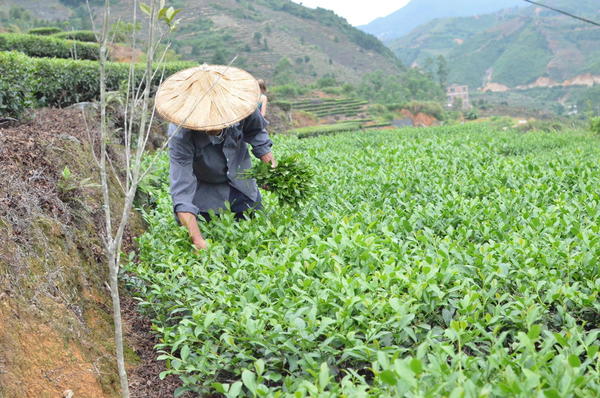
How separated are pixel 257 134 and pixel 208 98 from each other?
23.9 inches

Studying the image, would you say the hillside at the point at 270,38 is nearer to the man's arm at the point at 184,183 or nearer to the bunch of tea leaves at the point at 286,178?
the bunch of tea leaves at the point at 286,178

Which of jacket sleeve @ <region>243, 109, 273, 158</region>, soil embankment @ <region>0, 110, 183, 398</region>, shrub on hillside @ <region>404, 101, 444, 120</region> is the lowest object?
shrub on hillside @ <region>404, 101, 444, 120</region>

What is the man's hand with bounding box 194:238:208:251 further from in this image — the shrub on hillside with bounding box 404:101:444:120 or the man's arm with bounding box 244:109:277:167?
the shrub on hillside with bounding box 404:101:444:120

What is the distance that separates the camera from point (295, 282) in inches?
130

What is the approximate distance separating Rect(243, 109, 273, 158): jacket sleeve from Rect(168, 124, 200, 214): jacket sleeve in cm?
52

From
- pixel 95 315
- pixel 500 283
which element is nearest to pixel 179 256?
pixel 95 315

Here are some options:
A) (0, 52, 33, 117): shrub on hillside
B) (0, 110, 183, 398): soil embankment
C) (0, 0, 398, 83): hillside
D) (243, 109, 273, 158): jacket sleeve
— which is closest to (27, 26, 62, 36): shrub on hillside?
(0, 52, 33, 117): shrub on hillside

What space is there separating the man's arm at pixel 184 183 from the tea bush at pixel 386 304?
170 millimetres

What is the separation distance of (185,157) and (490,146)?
302 inches

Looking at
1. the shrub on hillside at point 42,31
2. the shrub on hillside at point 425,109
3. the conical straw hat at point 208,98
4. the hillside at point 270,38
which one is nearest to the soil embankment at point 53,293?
the conical straw hat at point 208,98

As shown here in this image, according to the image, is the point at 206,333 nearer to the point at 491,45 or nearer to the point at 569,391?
the point at 569,391

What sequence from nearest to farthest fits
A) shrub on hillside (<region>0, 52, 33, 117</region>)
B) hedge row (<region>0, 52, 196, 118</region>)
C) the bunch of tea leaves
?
the bunch of tea leaves < shrub on hillside (<region>0, 52, 33, 117</region>) < hedge row (<region>0, 52, 196, 118</region>)

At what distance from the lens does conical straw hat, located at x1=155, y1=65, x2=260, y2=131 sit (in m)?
4.04

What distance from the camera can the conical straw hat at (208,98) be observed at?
4.04 metres
